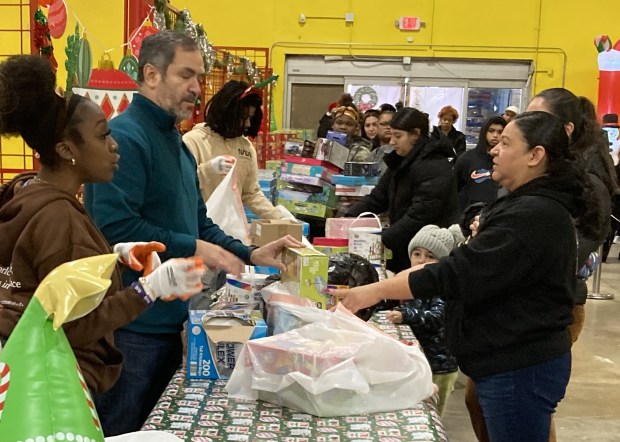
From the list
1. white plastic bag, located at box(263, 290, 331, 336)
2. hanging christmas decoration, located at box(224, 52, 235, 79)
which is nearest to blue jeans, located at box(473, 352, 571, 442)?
white plastic bag, located at box(263, 290, 331, 336)

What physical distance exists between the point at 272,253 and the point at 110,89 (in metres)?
1.37

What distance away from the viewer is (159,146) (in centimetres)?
222

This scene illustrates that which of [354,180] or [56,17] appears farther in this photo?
[354,180]

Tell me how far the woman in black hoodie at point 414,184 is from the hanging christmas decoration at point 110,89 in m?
1.53

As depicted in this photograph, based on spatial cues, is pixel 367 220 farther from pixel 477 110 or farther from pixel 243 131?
pixel 477 110

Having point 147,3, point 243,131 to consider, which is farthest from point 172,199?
point 147,3

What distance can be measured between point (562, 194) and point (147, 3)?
274 cm

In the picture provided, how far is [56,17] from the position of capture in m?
3.73

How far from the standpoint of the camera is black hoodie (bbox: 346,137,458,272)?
4.12 meters

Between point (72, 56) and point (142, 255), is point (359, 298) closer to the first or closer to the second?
point (142, 255)

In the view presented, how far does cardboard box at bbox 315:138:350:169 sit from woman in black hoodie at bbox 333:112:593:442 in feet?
10.1

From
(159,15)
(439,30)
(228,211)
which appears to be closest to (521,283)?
(228,211)

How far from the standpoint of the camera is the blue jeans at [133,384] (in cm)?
220

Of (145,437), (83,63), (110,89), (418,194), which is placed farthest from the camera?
(418,194)
